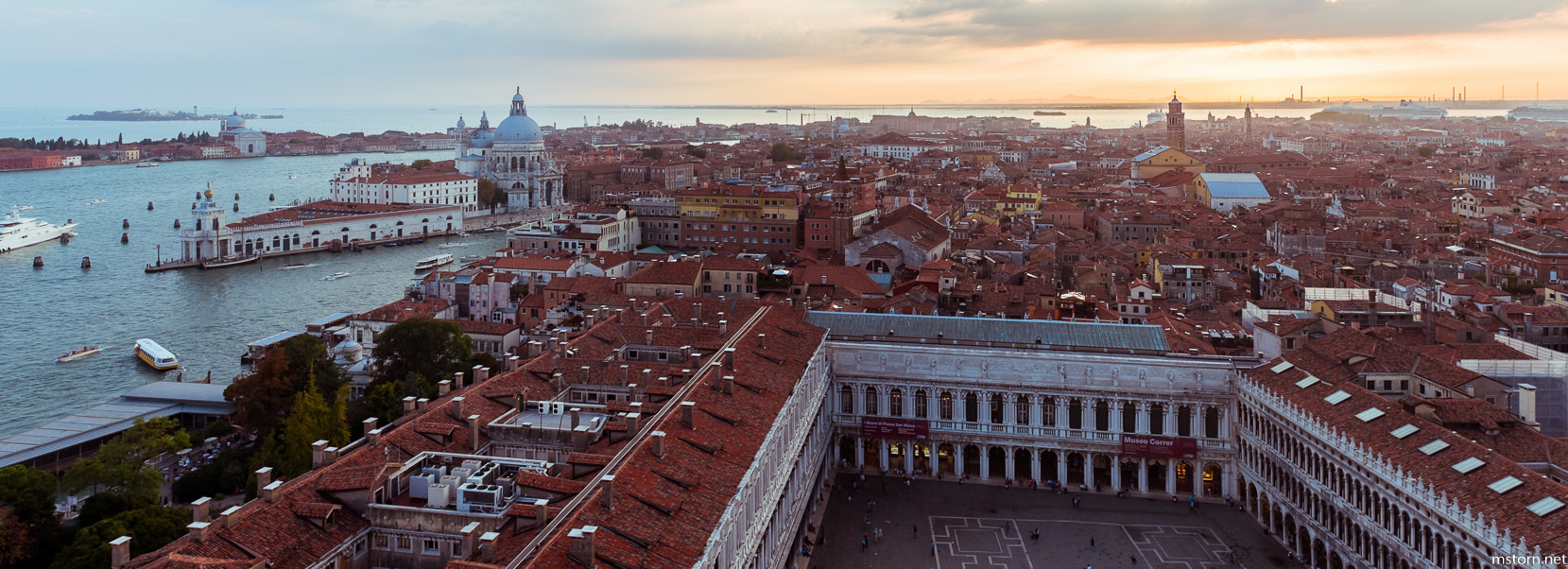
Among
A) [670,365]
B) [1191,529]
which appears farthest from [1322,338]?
[670,365]

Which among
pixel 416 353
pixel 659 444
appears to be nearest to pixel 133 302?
pixel 416 353

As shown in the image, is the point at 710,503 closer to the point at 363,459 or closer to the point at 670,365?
the point at 363,459

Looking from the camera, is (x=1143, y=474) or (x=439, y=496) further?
(x=1143, y=474)

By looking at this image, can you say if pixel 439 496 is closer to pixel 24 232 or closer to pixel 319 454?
pixel 319 454

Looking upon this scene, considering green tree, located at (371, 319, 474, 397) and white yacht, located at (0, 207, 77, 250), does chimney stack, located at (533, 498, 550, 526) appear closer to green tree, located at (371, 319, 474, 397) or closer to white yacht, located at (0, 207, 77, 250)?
green tree, located at (371, 319, 474, 397)

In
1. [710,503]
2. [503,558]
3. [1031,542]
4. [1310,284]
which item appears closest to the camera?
[503,558]

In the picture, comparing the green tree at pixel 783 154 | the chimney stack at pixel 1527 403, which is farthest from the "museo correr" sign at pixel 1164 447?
the green tree at pixel 783 154

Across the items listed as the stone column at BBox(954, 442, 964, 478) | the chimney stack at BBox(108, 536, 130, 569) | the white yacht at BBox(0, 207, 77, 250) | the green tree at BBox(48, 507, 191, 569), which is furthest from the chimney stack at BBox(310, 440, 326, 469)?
the white yacht at BBox(0, 207, 77, 250)
